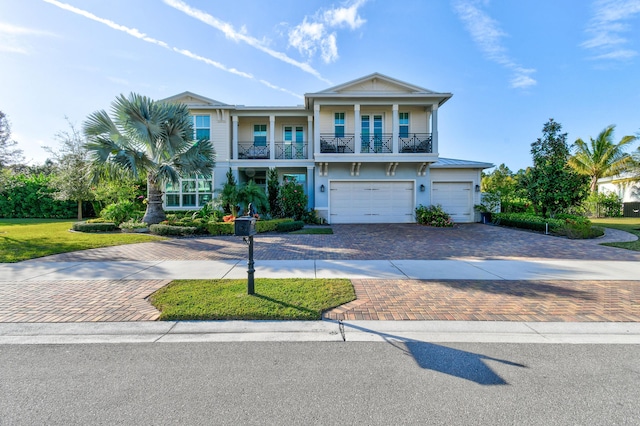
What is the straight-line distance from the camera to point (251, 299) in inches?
178

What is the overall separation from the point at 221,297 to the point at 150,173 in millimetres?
11173

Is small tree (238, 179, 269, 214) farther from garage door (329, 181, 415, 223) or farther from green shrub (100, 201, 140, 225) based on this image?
green shrub (100, 201, 140, 225)

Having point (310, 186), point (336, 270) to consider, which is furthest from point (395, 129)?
point (336, 270)

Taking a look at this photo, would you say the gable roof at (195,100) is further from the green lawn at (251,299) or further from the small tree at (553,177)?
the small tree at (553,177)

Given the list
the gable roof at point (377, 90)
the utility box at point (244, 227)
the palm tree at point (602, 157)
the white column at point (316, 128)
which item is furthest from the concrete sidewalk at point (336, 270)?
the palm tree at point (602, 157)

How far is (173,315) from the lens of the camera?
3982 mm

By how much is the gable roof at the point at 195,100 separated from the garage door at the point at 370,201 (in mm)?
8507

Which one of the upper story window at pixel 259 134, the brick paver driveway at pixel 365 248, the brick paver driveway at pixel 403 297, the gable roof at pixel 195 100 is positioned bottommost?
the brick paver driveway at pixel 403 297

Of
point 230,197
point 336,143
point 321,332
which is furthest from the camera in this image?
point 336,143

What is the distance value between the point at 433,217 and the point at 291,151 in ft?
31.6

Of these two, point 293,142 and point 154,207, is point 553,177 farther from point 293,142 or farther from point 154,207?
point 154,207

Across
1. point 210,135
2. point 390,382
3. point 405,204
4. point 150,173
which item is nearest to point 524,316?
point 390,382

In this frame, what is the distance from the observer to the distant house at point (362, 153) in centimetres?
1636

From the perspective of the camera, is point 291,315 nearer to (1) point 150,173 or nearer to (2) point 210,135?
(1) point 150,173
